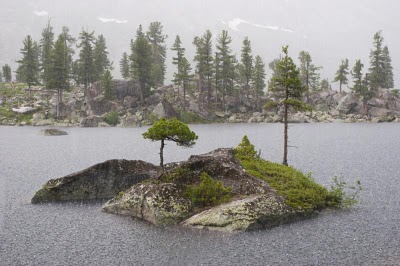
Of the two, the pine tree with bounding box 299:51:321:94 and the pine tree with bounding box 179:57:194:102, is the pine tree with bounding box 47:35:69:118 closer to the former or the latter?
the pine tree with bounding box 179:57:194:102

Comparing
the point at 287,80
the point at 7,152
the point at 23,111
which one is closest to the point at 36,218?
the point at 287,80

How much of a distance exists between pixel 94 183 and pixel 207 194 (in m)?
8.89

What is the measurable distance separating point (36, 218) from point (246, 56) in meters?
95.6

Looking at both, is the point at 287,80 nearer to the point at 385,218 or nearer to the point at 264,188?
the point at 264,188

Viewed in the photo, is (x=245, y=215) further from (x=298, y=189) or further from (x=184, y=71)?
(x=184, y=71)

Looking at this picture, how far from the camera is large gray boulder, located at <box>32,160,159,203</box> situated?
A: 22.6m

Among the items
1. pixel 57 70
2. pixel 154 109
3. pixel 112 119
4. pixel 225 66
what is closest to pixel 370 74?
pixel 225 66

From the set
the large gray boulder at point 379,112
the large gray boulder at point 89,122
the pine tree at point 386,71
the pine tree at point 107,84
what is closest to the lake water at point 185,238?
the large gray boulder at point 89,122

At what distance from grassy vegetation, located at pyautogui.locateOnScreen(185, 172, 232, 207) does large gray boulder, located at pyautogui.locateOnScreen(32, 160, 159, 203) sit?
6.02 m

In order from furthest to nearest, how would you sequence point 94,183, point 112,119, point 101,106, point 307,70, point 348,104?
1. point 307,70
2. point 348,104
3. point 101,106
4. point 112,119
5. point 94,183

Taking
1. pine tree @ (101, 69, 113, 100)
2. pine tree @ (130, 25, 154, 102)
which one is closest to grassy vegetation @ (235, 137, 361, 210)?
pine tree @ (101, 69, 113, 100)

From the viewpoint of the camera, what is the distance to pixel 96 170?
2327 centimetres

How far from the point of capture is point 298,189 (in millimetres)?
20938

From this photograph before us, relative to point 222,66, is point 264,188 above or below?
below
